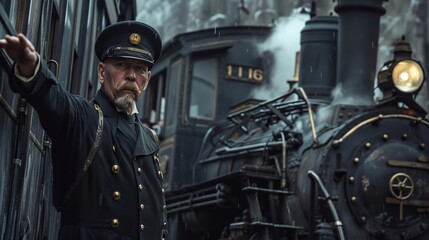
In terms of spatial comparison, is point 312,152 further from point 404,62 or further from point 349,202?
point 404,62

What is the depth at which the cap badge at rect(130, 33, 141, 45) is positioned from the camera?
9.74 ft

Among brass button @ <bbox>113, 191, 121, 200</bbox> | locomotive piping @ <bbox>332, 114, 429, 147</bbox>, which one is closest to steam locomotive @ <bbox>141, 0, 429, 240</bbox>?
locomotive piping @ <bbox>332, 114, 429, 147</bbox>

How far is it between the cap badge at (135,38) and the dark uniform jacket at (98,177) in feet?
0.87

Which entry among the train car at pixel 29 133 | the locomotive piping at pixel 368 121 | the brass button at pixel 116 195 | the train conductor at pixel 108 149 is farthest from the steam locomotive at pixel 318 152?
the brass button at pixel 116 195

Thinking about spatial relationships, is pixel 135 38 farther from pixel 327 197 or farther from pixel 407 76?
pixel 407 76

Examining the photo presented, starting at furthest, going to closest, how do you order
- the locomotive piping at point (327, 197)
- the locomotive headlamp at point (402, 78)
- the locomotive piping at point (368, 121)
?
the locomotive headlamp at point (402, 78), the locomotive piping at point (368, 121), the locomotive piping at point (327, 197)

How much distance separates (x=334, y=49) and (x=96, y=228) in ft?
20.1

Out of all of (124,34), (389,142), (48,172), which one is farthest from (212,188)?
(124,34)

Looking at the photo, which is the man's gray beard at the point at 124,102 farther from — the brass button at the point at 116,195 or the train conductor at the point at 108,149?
the brass button at the point at 116,195

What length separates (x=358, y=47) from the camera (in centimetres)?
725

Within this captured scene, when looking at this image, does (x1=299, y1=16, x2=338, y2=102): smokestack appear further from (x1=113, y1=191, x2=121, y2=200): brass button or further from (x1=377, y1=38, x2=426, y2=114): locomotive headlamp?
→ (x1=113, y1=191, x2=121, y2=200): brass button

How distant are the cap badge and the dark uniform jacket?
0.87 feet

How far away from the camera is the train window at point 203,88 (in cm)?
935

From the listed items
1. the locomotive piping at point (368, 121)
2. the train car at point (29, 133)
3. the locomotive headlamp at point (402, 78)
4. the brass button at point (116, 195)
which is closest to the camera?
the train car at point (29, 133)
